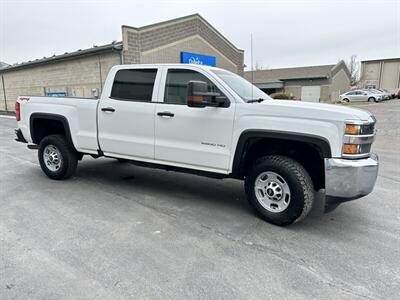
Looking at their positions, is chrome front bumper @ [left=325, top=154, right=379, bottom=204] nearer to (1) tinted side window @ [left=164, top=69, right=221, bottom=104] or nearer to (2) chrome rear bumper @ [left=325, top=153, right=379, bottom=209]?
(2) chrome rear bumper @ [left=325, top=153, right=379, bottom=209]

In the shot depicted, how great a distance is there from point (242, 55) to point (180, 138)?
2358 centimetres

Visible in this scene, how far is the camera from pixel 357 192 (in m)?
3.30

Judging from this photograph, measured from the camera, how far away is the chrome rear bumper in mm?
3250

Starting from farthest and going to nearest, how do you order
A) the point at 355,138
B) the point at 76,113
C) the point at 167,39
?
Result: the point at 167,39 → the point at 76,113 → the point at 355,138

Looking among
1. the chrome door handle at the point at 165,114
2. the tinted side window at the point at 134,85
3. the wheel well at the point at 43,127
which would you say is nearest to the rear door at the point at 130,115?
the tinted side window at the point at 134,85

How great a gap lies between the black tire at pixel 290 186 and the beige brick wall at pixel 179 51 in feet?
48.2

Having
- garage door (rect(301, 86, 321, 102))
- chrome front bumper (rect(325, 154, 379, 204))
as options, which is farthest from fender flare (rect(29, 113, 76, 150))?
garage door (rect(301, 86, 321, 102))

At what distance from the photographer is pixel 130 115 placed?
4590 mm

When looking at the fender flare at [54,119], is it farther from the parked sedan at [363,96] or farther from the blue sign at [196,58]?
the parked sedan at [363,96]

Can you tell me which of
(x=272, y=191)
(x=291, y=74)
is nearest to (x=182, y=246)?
(x=272, y=191)

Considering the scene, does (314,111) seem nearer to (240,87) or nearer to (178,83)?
(240,87)

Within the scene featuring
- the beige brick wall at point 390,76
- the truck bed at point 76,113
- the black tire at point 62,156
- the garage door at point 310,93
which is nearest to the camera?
the truck bed at point 76,113

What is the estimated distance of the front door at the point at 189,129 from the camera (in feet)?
12.9

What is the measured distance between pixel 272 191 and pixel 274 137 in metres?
0.70
